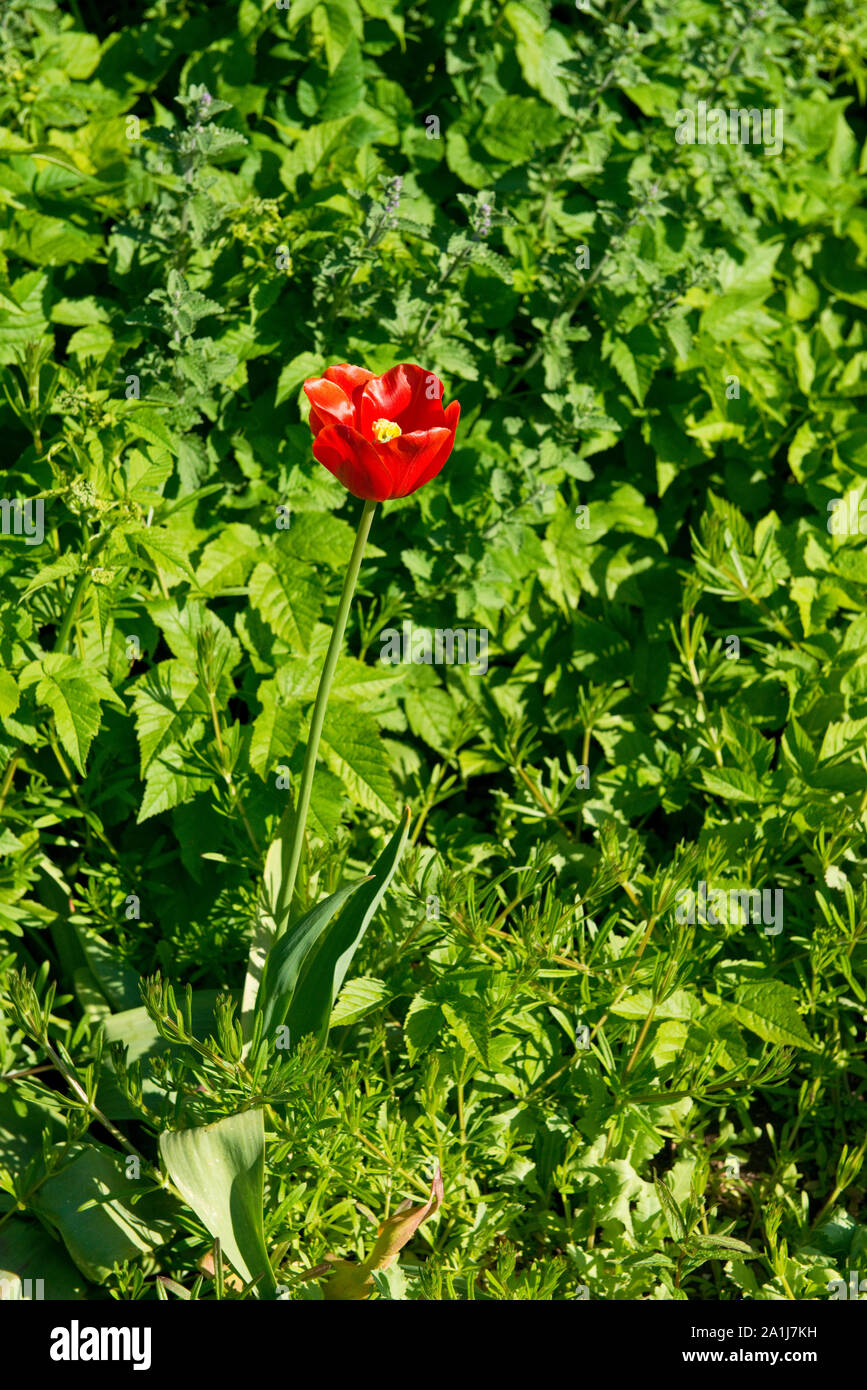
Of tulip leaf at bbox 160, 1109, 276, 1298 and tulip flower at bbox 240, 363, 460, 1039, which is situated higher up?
tulip flower at bbox 240, 363, 460, 1039

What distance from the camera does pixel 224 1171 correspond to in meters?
1.94

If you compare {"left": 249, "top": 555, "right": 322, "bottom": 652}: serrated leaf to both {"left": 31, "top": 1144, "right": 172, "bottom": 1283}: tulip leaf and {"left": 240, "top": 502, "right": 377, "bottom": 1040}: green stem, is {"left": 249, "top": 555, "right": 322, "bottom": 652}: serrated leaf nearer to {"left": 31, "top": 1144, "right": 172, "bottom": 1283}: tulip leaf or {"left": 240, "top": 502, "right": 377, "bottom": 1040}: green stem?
{"left": 240, "top": 502, "right": 377, "bottom": 1040}: green stem

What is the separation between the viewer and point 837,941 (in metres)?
2.35

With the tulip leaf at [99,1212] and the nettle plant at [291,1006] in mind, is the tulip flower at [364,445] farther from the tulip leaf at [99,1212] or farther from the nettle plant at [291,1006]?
the tulip leaf at [99,1212]

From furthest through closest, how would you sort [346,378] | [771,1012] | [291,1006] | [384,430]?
[771,1012] < [291,1006] < [346,378] < [384,430]

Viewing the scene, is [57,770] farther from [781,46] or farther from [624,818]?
[781,46]

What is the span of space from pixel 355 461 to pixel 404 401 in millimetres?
272

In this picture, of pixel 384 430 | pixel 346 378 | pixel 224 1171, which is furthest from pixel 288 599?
pixel 224 1171

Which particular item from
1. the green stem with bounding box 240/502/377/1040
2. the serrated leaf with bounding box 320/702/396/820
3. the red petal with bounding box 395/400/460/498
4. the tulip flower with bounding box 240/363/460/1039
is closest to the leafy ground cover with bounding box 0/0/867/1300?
the serrated leaf with bounding box 320/702/396/820

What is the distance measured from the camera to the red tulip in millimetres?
1766

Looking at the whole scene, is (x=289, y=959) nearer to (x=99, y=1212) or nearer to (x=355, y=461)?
(x=99, y=1212)

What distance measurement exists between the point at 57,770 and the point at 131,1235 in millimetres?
1009

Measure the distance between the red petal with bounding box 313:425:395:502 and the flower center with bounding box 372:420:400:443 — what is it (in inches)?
3.1
